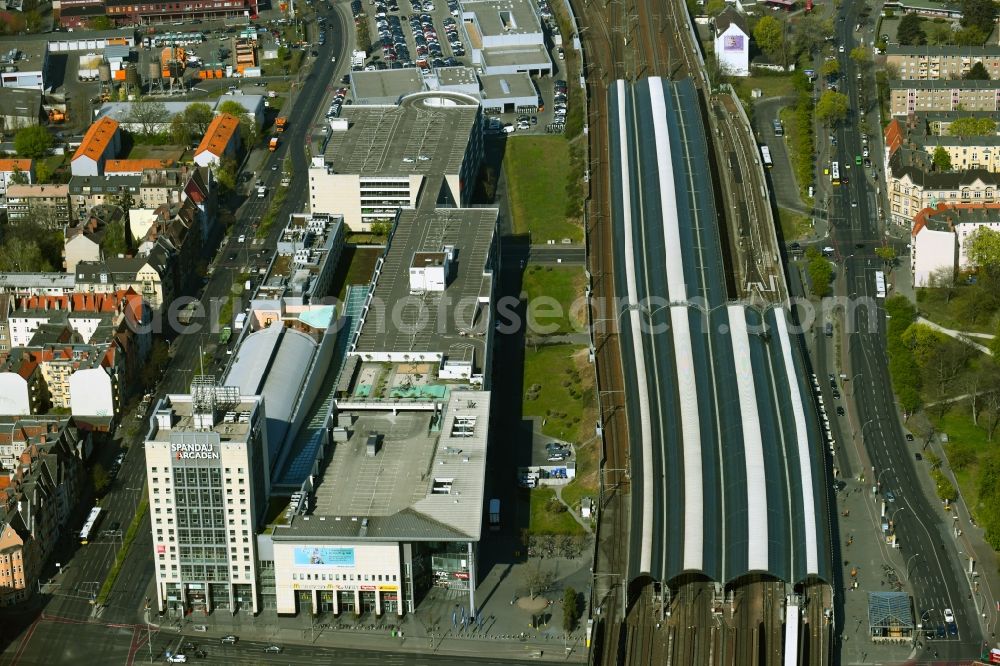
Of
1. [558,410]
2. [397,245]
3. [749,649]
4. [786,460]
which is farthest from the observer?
[397,245]

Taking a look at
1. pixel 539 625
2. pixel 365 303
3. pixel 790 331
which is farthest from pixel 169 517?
pixel 790 331

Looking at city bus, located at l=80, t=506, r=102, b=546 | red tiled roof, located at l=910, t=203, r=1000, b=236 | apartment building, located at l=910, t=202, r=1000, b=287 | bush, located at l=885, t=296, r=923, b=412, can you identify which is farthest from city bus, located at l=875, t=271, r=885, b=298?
city bus, located at l=80, t=506, r=102, b=546

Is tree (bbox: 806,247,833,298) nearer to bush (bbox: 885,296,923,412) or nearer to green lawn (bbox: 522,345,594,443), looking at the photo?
bush (bbox: 885,296,923,412)

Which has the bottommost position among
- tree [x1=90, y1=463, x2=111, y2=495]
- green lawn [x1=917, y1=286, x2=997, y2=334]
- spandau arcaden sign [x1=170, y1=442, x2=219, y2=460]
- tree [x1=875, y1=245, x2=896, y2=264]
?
tree [x1=90, y1=463, x2=111, y2=495]

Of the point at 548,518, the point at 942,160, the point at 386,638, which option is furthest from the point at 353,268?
the point at 942,160

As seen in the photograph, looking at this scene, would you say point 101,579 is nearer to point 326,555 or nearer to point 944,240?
point 326,555

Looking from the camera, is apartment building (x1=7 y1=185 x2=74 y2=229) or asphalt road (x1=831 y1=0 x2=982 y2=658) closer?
asphalt road (x1=831 y1=0 x2=982 y2=658)

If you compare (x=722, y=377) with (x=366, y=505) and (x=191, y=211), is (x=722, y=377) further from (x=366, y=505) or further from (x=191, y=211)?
(x=191, y=211)
